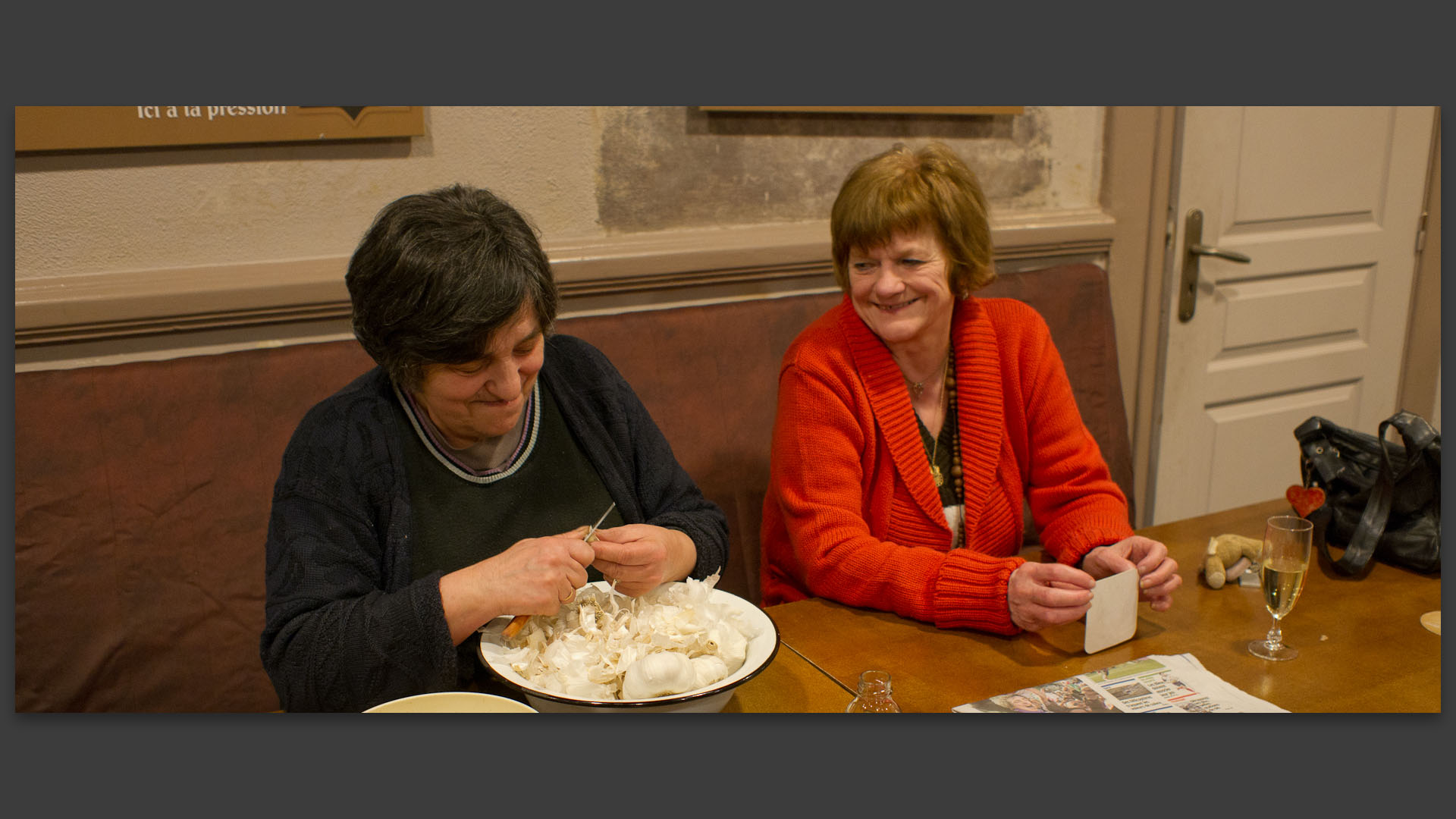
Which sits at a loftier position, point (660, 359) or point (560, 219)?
point (560, 219)

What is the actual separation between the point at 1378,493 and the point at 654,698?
130 cm

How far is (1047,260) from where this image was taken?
2.58 metres

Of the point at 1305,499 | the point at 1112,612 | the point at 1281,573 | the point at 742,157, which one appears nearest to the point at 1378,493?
the point at 1305,499

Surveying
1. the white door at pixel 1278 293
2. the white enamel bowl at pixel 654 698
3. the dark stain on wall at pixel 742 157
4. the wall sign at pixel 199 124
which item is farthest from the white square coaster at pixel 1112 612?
the white door at pixel 1278 293

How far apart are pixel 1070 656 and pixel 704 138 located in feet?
4.17

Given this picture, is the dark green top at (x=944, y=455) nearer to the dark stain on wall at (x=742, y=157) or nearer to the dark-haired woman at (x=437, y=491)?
the dark-haired woman at (x=437, y=491)

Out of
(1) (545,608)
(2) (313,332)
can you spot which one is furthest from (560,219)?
(1) (545,608)

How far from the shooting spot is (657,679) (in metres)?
1.10

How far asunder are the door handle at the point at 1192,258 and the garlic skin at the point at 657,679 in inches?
85.3

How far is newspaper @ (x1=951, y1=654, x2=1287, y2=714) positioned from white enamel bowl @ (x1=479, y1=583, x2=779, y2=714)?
25cm

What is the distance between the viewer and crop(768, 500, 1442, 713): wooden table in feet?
4.21

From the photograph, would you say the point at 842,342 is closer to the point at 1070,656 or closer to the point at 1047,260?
the point at 1070,656

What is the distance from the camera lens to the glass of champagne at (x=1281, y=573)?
138 cm

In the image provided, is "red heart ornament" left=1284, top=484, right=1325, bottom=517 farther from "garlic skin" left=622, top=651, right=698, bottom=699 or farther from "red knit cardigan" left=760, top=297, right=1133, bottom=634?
"garlic skin" left=622, top=651, right=698, bottom=699
